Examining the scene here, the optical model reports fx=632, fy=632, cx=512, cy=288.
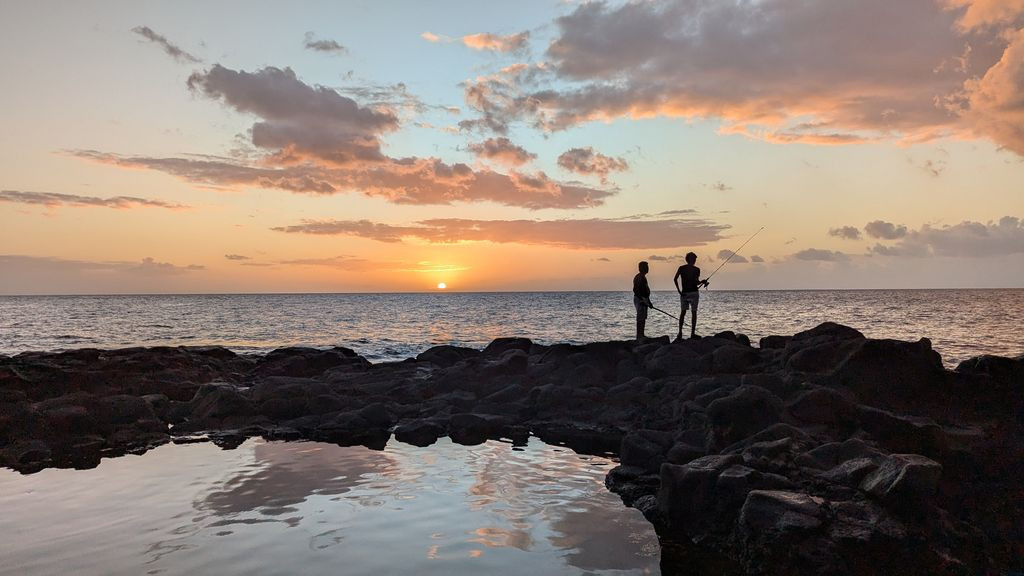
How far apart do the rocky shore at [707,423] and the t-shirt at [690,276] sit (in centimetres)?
201

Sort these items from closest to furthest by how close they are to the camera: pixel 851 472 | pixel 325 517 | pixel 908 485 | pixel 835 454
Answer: pixel 908 485 < pixel 851 472 < pixel 325 517 < pixel 835 454

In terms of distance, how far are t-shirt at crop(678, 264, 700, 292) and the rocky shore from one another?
6.61ft

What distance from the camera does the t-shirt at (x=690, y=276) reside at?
792 inches

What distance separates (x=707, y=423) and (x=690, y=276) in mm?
9880

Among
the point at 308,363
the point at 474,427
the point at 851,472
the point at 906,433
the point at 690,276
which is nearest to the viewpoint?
the point at 851,472

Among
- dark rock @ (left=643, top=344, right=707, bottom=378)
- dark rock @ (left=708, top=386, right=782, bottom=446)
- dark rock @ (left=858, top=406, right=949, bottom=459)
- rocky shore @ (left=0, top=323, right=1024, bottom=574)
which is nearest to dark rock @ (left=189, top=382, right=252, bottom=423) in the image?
rocky shore @ (left=0, top=323, right=1024, bottom=574)

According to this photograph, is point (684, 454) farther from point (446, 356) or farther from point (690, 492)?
point (446, 356)

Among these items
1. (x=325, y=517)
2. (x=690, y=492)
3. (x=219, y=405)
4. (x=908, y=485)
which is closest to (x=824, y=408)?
(x=908, y=485)

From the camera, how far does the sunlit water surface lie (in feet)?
21.6

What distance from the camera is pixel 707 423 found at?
10875mm

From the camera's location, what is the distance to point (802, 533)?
6.61 metres

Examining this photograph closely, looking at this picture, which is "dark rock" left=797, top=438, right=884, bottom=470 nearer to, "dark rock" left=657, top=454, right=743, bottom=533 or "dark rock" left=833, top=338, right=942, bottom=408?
"dark rock" left=657, top=454, right=743, bottom=533

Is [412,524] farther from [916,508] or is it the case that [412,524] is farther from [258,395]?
[258,395]

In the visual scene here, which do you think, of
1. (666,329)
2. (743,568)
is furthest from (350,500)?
(666,329)
